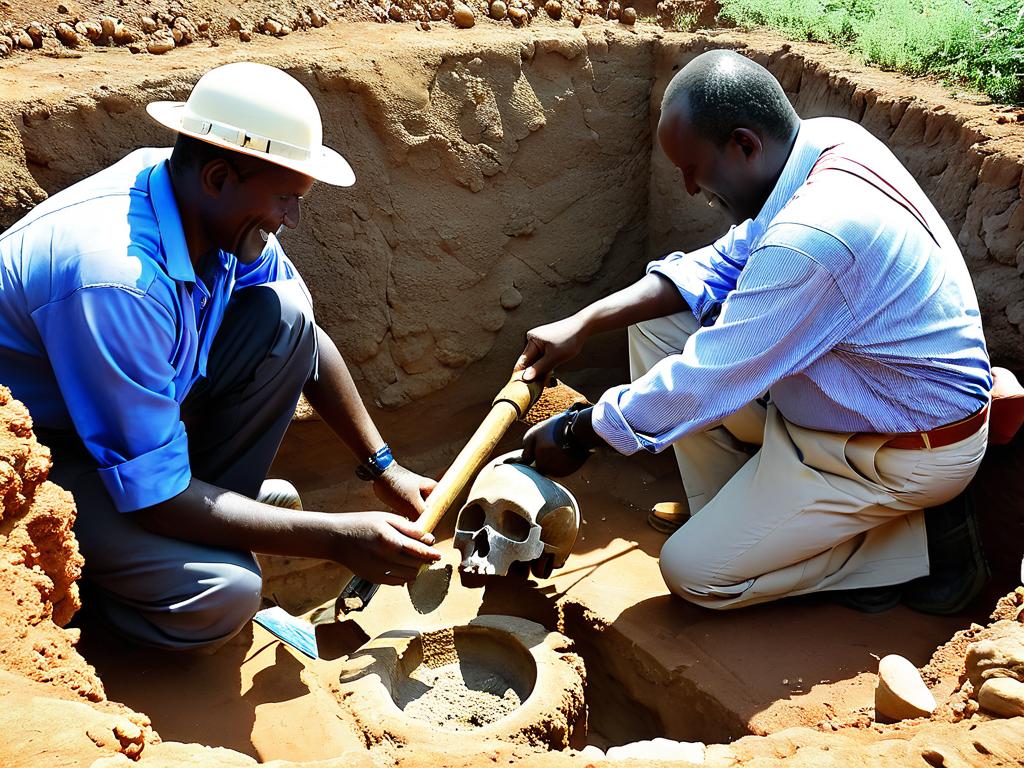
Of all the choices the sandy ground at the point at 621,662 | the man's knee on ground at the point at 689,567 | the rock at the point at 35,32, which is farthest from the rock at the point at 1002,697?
the rock at the point at 35,32

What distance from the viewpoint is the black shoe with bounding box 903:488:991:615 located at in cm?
328

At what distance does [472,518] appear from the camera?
3262mm

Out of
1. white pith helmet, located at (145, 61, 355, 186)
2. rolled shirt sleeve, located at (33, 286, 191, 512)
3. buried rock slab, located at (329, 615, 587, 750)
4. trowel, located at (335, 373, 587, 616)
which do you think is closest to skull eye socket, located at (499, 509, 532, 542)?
trowel, located at (335, 373, 587, 616)

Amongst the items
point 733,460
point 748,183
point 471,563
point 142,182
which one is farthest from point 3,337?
point 733,460

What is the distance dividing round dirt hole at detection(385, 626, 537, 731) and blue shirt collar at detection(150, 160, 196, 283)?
1496mm

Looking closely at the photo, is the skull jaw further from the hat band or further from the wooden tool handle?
the hat band

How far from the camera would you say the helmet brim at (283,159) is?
8.10 ft

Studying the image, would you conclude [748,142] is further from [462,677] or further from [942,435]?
[462,677]

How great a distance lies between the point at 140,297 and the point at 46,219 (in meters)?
0.38

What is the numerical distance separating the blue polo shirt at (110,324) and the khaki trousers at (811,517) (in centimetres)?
178

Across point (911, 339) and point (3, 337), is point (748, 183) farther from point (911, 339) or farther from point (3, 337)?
point (3, 337)

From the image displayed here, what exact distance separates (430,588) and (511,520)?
0.38 metres

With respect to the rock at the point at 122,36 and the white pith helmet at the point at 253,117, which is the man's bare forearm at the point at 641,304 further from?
the rock at the point at 122,36

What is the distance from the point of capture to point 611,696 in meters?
3.50
